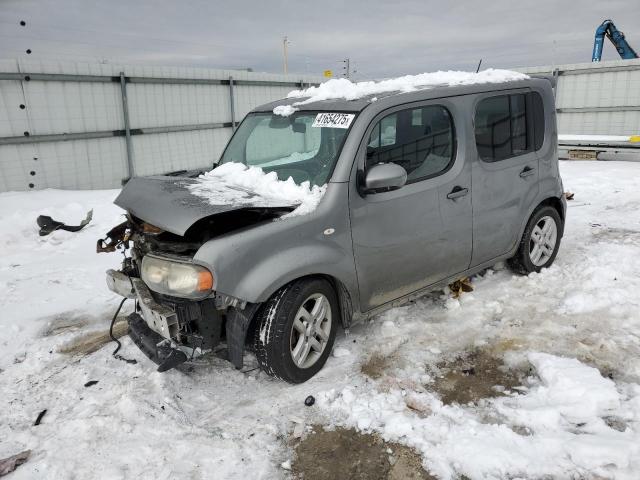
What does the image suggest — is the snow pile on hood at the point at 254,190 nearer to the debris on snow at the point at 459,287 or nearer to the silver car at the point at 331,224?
the silver car at the point at 331,224

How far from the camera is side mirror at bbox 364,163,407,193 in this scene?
3.24 m

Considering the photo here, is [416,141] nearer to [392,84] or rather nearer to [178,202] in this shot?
[392,84]

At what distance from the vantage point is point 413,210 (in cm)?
363

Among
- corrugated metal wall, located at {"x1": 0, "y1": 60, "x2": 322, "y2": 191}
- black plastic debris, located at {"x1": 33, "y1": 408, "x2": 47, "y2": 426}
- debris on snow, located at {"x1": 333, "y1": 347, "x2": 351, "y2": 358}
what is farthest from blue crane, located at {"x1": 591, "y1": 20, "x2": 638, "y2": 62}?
black plastic debris, located at {"x1": 33, "y1": 408, "x2": 47, "y2": 426}

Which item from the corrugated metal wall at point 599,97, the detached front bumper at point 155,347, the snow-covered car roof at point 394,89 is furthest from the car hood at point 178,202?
the corrugated metal wall at point 599,97

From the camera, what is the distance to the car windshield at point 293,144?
3.47m

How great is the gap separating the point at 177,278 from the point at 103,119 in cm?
818

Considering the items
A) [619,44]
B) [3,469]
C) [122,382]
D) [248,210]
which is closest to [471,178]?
[248,210]

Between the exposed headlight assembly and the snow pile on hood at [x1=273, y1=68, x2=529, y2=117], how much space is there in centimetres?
174

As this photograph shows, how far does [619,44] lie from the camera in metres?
19.7

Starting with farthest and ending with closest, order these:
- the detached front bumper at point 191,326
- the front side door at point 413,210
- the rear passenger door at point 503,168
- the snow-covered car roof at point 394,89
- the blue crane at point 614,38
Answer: the blue crane at point 614,38, the rear passenger door at point 503,168, the snow-covered car roof at point 394,89, the front side door at point 413,210, the detached front bumper at point 191,326

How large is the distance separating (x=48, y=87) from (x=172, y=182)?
22.7 ft

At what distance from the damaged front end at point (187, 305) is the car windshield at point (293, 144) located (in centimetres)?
64

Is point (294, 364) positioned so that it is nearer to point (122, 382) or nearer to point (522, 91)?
point (122, 382)
